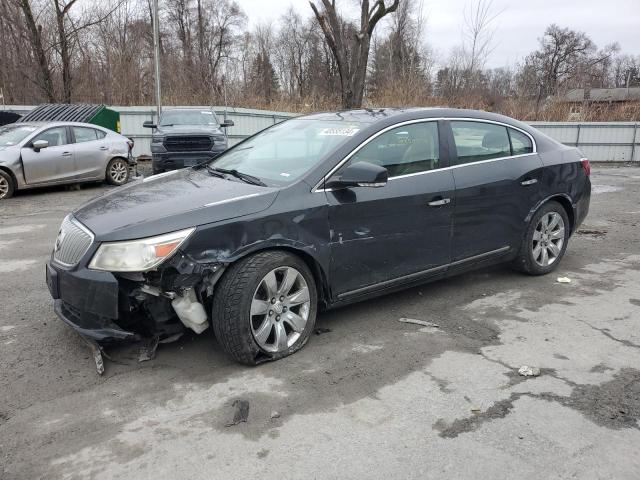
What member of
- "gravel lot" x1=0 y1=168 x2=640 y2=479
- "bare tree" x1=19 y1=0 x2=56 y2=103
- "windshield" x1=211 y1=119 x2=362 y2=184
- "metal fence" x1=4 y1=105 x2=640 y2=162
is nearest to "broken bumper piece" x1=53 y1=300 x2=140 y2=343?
"gravel lot" x1=0 y1=168 x2=640 y2=479

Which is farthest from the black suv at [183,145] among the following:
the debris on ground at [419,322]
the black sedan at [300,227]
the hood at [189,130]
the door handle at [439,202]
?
the debris on ground at [419,322]

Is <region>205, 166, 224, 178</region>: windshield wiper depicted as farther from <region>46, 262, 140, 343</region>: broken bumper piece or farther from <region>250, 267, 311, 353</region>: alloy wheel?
<region>46, 262, 140, 343</region>: broken bumper piece

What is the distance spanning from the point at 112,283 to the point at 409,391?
1908 millimetres

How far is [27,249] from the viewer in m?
6.62

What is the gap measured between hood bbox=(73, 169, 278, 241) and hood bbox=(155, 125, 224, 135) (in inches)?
354

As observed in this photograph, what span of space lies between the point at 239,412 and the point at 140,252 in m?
1.11

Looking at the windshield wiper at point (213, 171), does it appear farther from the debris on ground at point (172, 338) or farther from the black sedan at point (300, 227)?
the debris on ground at point (172, 338)

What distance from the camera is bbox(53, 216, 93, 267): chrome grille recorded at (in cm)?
333

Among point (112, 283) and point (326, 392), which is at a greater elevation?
point (112, 283)

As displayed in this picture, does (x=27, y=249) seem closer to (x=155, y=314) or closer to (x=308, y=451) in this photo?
(x=155, y=314)

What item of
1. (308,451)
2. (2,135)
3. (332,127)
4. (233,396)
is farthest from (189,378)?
(2,135)

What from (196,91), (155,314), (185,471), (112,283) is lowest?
(185,471)

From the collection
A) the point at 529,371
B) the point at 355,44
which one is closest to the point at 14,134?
the point at 529,371

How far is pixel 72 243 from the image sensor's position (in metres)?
3.46
